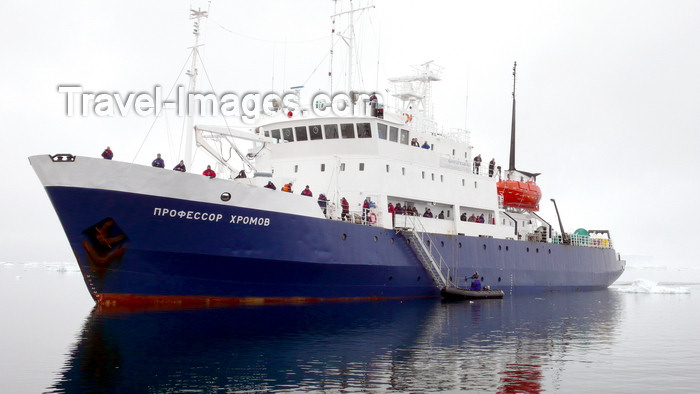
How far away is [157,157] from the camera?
19.9m

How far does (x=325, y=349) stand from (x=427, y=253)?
528 inches

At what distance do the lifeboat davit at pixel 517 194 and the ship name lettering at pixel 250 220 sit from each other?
65.1 ft

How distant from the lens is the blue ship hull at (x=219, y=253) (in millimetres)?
18750

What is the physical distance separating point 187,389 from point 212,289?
11058 millimetres

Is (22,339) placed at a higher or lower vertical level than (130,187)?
lower

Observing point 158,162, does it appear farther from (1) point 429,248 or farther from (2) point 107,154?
(1) point 429,248

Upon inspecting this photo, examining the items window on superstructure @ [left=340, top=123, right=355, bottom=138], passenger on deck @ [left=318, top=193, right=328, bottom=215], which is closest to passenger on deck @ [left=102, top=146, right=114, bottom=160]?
passenger on deck @ [left=318, top=193, right=328, bottom=215]

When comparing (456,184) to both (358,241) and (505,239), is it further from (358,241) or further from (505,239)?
(358,241)

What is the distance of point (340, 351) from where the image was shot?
44.1 feet

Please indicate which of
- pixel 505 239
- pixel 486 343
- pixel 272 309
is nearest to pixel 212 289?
pixel 272 309

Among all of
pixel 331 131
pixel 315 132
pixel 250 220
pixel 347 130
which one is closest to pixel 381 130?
pixel 347 130

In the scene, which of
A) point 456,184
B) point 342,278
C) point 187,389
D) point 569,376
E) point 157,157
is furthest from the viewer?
point 456,184

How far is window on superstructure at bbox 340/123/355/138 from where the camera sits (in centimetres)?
2631

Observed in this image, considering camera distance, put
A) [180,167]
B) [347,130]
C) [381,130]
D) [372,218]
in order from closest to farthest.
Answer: [180,167], [372,218], [347,130], [381,130]
